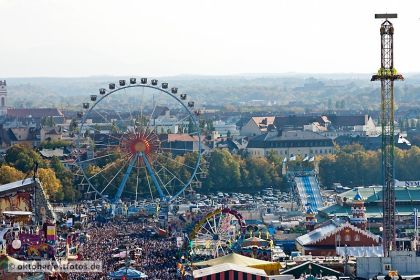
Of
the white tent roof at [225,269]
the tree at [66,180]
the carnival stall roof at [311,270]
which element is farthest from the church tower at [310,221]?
the tree at [66,180]

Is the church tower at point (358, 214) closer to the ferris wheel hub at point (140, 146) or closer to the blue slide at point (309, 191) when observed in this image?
the blue slide at point (309, 191)

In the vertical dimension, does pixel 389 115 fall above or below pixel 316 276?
above

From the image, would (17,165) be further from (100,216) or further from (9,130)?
(9,130)

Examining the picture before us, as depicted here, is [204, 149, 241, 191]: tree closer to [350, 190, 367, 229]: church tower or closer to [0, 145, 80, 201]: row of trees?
[0, 145, 80, 201]: row of trees

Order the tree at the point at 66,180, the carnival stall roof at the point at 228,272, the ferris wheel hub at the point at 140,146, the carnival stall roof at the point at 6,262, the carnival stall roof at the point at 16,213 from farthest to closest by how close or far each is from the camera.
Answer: the tree at the point at 66,180
the ferris wheel hub at the point at 140,146
the carnival stall roof at the point at 16,213
the carnival stall roof at the point at 6,262
the carnival stall roof at the point at 228,272

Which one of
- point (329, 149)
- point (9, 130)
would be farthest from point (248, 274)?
point (9, 130)

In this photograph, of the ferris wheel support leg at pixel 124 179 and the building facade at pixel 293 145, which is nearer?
the ferris wheel support leg at pixel 124 179

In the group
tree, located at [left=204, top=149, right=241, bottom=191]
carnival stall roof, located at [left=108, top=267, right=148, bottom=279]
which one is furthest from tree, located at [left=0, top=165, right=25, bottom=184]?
carnival stall roof, located at [left=108, top=267, right=148, bottom=279]
